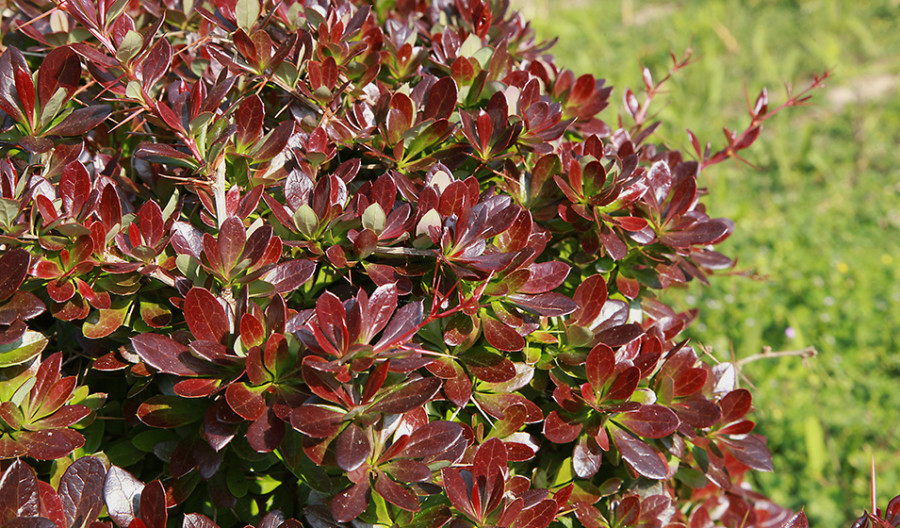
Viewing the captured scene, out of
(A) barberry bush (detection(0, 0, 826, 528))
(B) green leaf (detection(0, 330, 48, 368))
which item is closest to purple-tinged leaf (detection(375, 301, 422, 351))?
(A) barberry bush (detection(0, 0, 826, 528))

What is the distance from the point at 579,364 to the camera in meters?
1.22

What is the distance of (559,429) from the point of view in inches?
46.9

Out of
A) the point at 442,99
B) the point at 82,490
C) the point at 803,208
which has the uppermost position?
the point at 442,99

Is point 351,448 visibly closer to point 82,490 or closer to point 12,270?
point 82,490

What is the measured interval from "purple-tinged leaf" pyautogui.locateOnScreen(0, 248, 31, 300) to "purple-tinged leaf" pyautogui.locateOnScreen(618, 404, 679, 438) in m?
0.97

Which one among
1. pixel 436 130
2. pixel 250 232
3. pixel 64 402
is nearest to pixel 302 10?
pixel 436 130

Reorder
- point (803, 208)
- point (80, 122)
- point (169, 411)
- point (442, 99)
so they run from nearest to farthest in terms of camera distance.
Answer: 1. point (169, 411)
2. point (80, 122)
3. point (442, 99)
4. point (803, 208)

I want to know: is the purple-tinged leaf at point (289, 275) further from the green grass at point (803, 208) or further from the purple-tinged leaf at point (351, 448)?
the green grass at point (803, 208)

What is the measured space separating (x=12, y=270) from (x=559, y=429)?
889mm

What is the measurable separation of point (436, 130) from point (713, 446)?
85 centimetres

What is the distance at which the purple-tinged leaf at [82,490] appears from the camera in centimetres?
103

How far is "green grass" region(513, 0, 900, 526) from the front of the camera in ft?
10.8

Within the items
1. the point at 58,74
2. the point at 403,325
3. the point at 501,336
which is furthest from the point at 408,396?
the point at 58,74

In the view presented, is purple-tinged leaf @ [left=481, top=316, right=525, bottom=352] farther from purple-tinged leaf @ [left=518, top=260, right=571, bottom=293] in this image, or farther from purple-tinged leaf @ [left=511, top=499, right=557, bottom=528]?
purple-tinged leaf @ [left=511, top=499, right=557, bottom=528]
